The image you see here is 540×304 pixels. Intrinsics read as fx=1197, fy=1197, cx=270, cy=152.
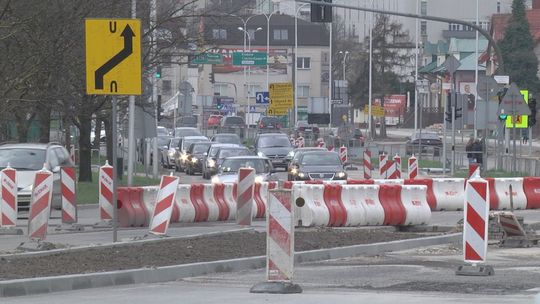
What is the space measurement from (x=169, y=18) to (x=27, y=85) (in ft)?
24.3

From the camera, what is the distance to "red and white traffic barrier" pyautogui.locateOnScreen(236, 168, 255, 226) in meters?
21.0

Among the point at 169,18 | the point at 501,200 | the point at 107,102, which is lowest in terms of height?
the point at 501,200

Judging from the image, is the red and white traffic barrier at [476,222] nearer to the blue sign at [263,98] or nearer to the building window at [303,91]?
the blue sign at [263,98]

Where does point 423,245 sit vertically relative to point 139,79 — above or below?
below

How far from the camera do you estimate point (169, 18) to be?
34781 mm

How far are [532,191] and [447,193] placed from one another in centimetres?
273

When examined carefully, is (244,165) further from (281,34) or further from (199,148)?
(281,34)

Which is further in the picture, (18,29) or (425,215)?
(18,29)

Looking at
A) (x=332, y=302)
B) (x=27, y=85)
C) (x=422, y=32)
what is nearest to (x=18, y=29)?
(x=27, y=85)

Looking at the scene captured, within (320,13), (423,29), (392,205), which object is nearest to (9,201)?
(392,205)

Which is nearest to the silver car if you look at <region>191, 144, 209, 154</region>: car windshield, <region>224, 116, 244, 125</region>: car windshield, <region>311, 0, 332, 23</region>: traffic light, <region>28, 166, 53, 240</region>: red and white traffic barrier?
<region>28, 166, 53, 240</region>: red and white traffic barrier

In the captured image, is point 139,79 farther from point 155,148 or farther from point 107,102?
point 155,148

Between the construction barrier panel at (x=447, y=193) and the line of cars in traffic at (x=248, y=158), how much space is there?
5.48 metres

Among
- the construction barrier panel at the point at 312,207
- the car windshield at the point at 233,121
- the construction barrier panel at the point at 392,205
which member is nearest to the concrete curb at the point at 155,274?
the construction barrier panel at the point at 312,207
